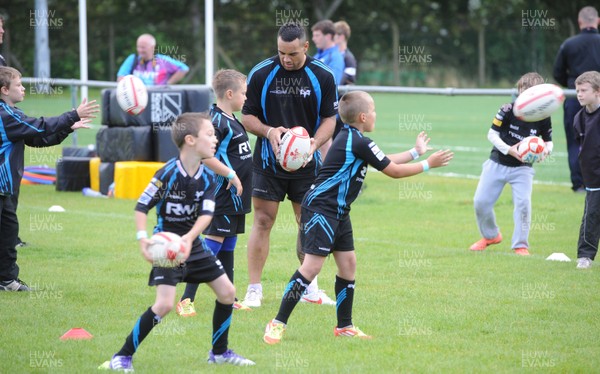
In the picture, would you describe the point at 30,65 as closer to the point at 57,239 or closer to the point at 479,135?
the point at 479,135

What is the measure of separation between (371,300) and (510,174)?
2.77 meters

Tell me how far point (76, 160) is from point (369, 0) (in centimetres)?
2930

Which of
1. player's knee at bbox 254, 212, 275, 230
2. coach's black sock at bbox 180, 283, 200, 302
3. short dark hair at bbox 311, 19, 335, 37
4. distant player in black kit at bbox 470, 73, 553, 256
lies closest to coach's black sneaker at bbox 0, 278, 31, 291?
coach's black sock at bbox 180, 283, 200, 302

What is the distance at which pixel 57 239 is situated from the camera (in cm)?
1041

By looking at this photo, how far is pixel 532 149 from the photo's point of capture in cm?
916

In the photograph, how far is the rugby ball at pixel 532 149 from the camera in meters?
9.15

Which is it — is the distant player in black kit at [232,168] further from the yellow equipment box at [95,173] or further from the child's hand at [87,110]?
the yellow equipment box at [95,173]

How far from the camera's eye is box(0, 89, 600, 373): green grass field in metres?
6.00

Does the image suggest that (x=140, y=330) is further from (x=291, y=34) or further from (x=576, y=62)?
(x=576, y=62)

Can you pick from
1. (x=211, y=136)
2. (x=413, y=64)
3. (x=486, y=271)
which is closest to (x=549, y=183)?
(x=486, y=271)

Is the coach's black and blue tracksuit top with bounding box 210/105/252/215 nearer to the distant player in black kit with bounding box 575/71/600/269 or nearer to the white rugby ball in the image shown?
the white rugby ball

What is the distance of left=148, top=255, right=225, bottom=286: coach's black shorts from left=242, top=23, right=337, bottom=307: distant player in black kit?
1783mm

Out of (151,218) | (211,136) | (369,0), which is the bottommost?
(151,218)

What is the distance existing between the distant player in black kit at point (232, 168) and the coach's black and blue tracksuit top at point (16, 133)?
117cm
